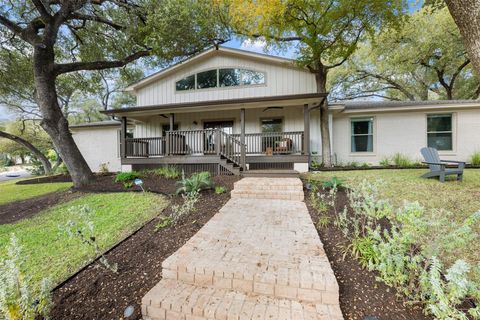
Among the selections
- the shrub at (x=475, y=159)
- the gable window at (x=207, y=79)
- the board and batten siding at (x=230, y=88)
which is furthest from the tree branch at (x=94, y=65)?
the shrub at (x=475, y=159)

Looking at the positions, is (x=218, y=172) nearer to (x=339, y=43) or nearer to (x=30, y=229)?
(x=30, y=229)

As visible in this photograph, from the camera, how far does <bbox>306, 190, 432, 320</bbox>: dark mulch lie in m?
1.80

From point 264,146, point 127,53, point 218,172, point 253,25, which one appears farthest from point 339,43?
point 127,53

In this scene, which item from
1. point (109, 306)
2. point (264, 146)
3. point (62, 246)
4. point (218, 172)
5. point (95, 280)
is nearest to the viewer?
point (109, 306)

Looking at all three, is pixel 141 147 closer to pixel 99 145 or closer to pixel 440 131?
pixel 99 145

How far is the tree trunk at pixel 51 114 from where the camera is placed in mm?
7059

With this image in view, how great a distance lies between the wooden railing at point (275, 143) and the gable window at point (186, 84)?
435cm

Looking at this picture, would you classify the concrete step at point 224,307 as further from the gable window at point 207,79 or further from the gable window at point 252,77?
the gable window at point 207,79

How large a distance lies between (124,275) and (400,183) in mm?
6818

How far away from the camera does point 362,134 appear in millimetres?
10055

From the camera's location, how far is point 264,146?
9.23 m

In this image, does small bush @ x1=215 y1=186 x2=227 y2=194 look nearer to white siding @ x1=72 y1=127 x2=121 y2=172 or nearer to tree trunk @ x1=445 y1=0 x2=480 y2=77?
tree trunk @ x1=445 y1=0 x2=480 y2=77

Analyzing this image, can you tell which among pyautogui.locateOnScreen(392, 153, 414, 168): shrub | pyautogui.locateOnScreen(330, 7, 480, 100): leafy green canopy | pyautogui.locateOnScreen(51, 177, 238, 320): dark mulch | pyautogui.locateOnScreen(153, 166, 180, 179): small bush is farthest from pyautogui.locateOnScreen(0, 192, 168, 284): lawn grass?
pyautogui.locateOnScreen(330, 7, 480, 100): leafy green canopy

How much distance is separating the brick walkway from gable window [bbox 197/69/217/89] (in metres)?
9.03
